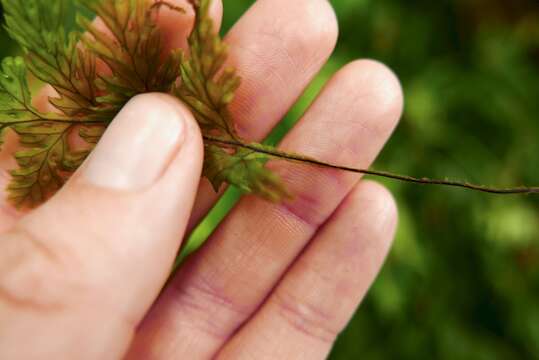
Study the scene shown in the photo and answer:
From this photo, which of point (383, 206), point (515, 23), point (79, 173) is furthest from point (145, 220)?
point (515, 23)

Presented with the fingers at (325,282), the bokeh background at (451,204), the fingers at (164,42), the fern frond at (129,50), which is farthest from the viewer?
the bokeh background at (451,204)

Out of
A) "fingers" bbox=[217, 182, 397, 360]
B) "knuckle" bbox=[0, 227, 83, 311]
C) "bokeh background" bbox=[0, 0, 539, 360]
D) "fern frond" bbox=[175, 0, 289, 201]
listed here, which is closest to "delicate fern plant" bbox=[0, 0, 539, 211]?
"fern frond" bbox=[175, 0, 289, 201]

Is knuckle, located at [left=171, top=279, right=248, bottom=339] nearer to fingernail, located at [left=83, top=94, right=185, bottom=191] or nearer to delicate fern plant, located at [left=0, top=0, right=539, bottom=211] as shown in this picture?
delicate fern plant, located at [left=0, top=0, right=539, bottom=211]

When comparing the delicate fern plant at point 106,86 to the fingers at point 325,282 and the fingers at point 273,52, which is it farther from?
the fingers at point 325,282

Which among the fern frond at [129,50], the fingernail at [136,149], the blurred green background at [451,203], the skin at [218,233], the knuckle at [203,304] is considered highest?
the fern frond at [129,50]

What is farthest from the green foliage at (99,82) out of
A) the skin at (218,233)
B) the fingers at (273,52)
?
the fingers at (273,52)

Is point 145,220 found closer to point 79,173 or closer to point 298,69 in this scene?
point 79,173
